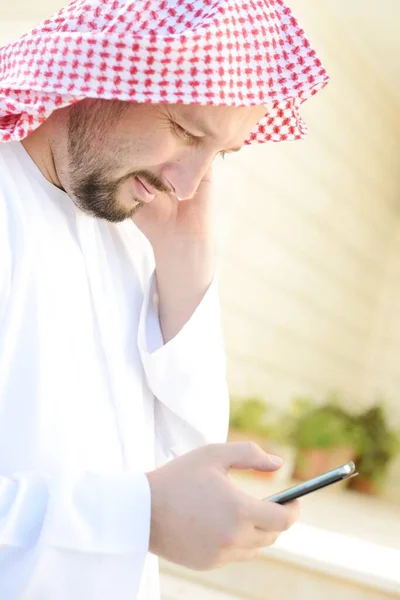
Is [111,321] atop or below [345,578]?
atop

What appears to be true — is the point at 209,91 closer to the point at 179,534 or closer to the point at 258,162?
the point at 179,534

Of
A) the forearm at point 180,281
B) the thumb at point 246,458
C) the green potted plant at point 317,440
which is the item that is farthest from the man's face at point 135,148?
the green potted plant at point 317,440

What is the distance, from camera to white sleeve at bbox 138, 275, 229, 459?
125 cm

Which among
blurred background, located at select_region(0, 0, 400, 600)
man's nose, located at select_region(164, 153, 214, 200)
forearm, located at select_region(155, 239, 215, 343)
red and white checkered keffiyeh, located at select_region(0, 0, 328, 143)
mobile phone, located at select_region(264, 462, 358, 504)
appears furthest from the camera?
blurred background, located at select_region(0, 0, 400, 600)

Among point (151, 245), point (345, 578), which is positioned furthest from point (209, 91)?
point (345, 578)

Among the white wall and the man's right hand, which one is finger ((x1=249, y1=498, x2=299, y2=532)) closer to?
the man's right hand

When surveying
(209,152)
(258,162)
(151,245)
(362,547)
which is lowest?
(362,547)

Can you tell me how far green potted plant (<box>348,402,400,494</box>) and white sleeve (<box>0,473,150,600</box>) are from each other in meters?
3.04

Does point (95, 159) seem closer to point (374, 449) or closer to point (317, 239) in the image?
point (374, 449)

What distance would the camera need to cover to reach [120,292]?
1314mm

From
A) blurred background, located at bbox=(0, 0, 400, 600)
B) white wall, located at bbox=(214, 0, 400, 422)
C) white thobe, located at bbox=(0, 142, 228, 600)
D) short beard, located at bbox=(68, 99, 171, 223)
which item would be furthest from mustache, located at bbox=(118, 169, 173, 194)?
white wall, located at bbox=(214, 0, 400, 422)

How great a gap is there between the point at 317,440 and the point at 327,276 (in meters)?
1.42

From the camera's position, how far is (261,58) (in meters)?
1.19

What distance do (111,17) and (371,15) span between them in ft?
11.2
